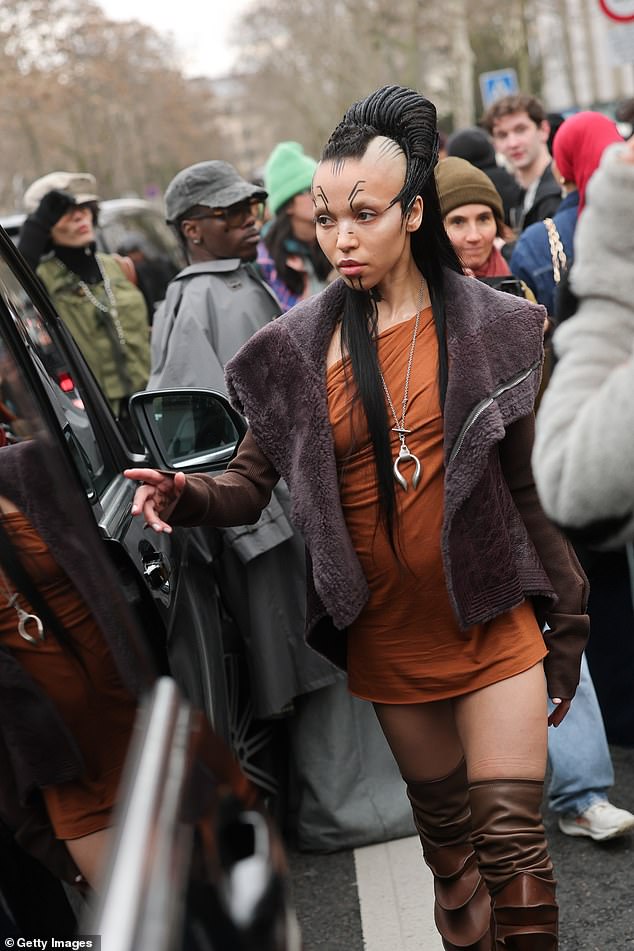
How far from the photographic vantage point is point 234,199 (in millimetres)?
4934

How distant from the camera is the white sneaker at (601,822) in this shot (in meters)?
4.04

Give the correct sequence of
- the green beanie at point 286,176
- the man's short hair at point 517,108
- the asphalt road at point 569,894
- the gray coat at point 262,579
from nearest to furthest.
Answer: the asphalt road at point 569,894, the gray coat at point 262,579, the green beanie at point 286,176, the man's short hair at point 517,108

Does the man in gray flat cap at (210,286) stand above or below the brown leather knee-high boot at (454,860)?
above

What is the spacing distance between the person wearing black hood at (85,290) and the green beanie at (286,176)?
1298 millimetres

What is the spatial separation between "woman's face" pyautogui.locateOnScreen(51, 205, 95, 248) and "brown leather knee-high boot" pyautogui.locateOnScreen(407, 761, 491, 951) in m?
4.76

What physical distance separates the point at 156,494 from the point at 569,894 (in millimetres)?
1816

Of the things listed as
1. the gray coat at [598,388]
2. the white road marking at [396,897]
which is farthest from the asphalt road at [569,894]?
the gray coat at [598,388]

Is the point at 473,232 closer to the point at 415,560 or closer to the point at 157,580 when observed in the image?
the point at 415,560

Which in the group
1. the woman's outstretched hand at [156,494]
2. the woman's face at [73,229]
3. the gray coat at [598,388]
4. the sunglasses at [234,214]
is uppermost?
the gray coat at [598,388]

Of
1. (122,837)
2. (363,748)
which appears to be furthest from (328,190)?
(363,748)

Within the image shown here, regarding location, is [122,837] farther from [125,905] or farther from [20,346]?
[20,346]

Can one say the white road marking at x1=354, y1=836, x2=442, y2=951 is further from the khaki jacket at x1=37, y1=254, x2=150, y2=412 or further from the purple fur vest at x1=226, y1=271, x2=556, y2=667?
the khaki jacket at x1=37, y1=254, x2=150, y2=412

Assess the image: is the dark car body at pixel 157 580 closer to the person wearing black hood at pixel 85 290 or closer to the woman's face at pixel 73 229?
the person wearing black hood at pixel 85 290

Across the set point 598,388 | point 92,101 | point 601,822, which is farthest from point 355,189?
point 92,101
